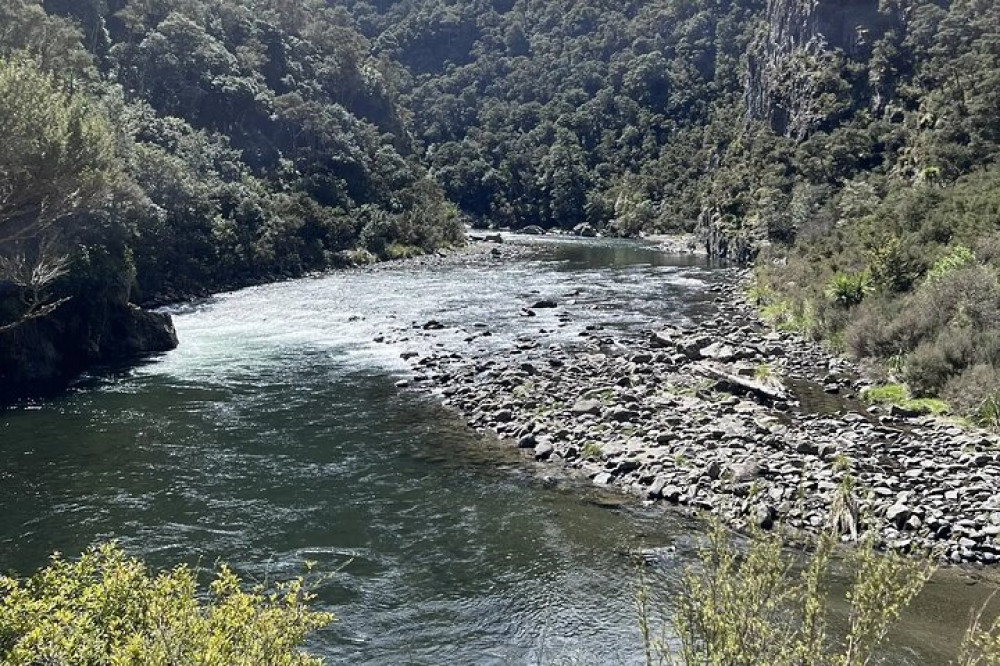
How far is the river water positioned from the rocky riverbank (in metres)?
1.47

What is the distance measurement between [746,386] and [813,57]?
286 ft

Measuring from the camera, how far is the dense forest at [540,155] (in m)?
29.2

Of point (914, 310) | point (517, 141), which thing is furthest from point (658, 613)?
point (517, 141)

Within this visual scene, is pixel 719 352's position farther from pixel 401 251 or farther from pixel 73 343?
pixel 401 251

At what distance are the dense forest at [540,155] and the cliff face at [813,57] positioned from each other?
0.36 m

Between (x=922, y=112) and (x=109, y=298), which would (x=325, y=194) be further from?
(x=922, y=112)

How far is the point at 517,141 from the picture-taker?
153 meters

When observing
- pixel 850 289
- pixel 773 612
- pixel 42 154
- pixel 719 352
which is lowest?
pixel 719 352

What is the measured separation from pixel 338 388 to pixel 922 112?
66.4 meters

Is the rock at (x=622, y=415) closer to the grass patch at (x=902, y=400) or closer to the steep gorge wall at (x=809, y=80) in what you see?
the grass patch at (x=902, y=400)

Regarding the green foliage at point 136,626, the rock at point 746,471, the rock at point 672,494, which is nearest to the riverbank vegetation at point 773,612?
the green foliage at point 136,626

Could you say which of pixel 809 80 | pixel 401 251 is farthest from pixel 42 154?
pixel 809 80

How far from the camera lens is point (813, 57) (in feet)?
330

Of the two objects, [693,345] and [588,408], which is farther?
[693,345]
